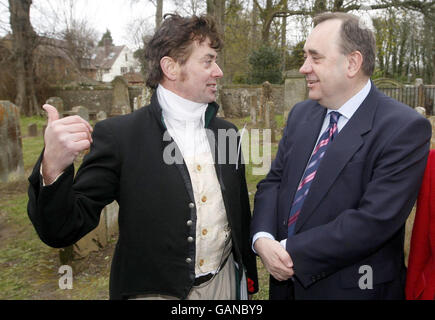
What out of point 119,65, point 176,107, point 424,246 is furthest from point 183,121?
point 119,65

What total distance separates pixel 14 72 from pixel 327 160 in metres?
22.0

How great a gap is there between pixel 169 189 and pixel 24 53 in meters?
21.3

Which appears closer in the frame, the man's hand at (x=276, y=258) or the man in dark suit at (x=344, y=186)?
the man in dark suit at (x=344, y=186)

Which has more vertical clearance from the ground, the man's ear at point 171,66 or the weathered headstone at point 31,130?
the man's ear at point 171,66

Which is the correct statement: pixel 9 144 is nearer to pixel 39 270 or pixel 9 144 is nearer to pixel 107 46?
pixel 39 270

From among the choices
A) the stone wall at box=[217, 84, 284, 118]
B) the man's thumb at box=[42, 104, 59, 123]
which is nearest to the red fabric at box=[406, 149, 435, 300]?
the man's thumb at box=[42, 104, 59, 123]

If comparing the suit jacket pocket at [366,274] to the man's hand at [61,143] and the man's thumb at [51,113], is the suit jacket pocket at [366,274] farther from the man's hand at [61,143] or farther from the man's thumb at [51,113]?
the man's thumb at [51,113]

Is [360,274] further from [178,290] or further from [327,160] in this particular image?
[178,290]

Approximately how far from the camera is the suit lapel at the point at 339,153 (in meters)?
1.91

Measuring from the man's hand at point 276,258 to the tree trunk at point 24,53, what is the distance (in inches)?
814

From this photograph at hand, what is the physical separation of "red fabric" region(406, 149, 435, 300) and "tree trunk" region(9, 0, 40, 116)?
21139mm

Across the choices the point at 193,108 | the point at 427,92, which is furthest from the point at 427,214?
the point at 427,92

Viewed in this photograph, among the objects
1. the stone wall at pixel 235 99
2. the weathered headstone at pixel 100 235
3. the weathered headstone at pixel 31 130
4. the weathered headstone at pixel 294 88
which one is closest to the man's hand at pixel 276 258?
the weathered headstone at pixel 100 235

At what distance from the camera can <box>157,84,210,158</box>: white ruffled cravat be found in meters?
2.11
